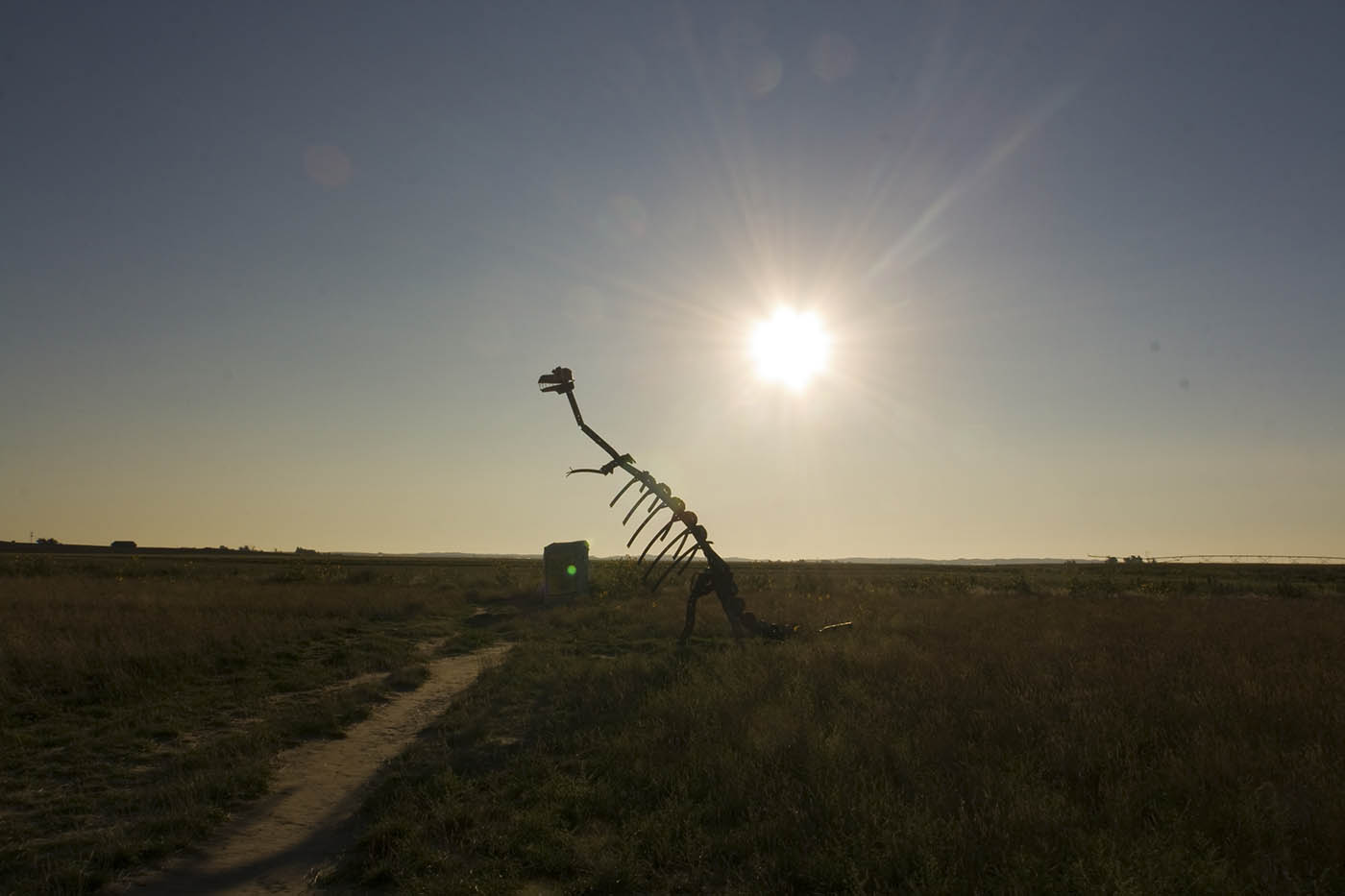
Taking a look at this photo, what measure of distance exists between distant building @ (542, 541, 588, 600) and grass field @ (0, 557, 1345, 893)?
46.6ft

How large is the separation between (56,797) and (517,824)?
450cm

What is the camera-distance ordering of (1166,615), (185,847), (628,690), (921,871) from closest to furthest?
1. (921,871)
2. (185,847)
3. (628,690)
4. (1166,615)

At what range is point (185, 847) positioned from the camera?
602 cm

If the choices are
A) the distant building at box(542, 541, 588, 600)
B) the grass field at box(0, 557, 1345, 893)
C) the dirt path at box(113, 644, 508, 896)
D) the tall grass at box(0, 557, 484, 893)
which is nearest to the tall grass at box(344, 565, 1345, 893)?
the grass field at box(0, 557, 1345, 893)

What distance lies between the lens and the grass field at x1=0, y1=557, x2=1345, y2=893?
528cm

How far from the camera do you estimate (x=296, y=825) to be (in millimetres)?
6699

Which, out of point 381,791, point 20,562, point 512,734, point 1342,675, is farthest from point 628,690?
point 20,562

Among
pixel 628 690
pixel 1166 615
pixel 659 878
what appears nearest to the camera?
pixel 659 878

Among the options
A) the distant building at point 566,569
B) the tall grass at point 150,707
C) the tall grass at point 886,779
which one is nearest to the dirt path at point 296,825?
the tall grass at point 150,707

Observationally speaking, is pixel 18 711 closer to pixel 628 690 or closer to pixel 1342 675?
pixel 628 690

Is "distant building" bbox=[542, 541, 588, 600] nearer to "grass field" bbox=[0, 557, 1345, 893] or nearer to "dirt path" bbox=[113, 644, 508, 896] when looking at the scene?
"grass field" bbox=[0, 557, 1345, 893]

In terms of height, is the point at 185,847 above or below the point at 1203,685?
below

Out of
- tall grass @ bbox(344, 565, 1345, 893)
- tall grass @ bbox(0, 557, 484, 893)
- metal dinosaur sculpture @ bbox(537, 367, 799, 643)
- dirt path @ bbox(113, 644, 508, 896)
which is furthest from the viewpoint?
metal dinosaur sculpture @ bbox(537, 367, 799, 643)

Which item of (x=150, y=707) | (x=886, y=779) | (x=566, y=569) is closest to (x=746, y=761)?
(x=886, y=779)
